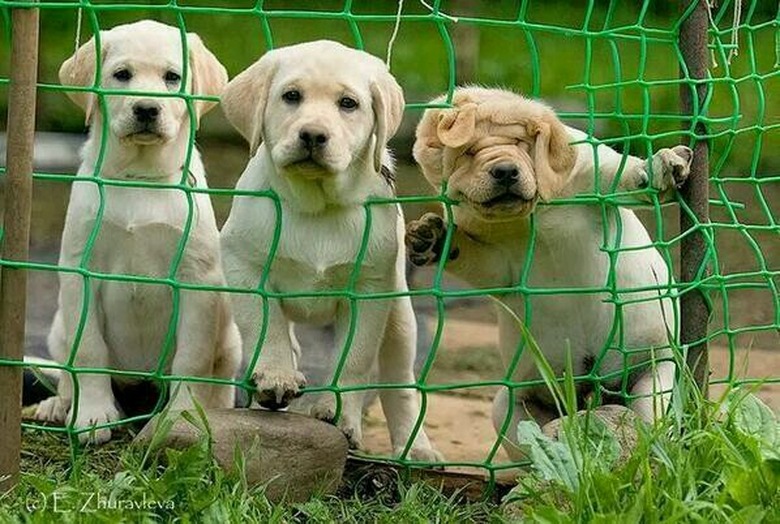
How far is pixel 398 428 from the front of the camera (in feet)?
18.2

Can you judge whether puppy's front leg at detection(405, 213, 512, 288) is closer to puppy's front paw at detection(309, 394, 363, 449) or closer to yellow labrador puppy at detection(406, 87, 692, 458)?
yellow labrador puppy at detection(406, 87, 692, 458)

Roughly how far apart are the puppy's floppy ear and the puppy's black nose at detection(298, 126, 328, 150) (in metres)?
0.22

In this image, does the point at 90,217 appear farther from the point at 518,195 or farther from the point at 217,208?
the point at 217,208

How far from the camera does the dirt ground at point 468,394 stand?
630cm

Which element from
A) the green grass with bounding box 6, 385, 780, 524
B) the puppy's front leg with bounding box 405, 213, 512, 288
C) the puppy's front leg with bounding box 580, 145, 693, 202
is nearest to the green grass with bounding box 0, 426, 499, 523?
the green grass with bounding box 6, 385, 780, 524

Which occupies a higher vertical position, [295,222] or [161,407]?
[295,222]

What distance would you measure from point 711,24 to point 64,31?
1064 centimetres

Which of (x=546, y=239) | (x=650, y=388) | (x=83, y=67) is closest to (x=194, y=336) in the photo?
(x=83, y=67)

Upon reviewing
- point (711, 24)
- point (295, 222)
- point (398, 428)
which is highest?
point (711, 24)

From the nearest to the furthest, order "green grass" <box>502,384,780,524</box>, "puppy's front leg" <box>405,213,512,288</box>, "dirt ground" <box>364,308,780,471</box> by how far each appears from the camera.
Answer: "green grass" <box>502,384,780,524</box> → "puppy's front leg" <box>405,213,512,288</box> → "dirt ground" <box>364,308,780,471</box>

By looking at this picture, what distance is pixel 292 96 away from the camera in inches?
185

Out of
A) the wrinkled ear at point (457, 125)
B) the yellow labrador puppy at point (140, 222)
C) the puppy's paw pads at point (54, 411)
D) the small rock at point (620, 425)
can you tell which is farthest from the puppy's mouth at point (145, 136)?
the small rock at point (620, 425)

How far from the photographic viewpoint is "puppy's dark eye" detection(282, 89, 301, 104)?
4680 millimetres

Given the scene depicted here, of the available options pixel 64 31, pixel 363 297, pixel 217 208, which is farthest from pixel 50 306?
pixel 64 31
